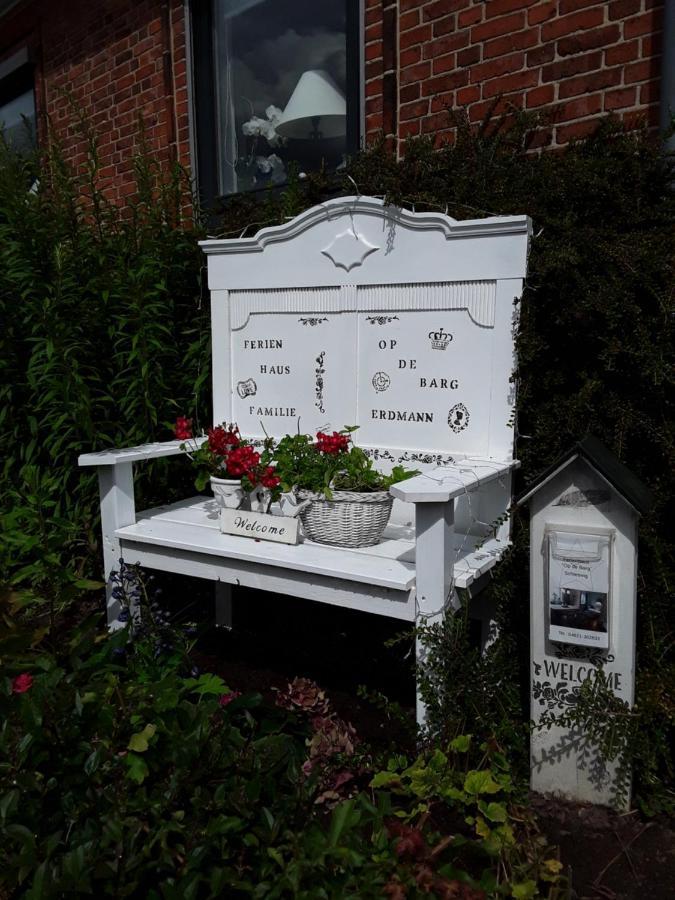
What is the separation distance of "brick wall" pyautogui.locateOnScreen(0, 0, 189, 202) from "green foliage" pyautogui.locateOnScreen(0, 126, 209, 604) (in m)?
1.28

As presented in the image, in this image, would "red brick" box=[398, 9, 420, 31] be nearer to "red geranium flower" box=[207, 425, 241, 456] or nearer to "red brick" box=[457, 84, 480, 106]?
"red brick" box=[457, 84, 480, 106]

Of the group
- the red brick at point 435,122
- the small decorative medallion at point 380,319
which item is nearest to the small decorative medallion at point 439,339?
the small decorative medallion at point 380,319

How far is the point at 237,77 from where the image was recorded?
4371 mm

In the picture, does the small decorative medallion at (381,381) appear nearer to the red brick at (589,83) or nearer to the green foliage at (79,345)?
the green foliage at (79,345)

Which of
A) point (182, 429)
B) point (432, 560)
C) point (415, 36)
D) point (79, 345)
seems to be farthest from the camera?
point (415, 36)

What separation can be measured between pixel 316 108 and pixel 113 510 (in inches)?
99.0

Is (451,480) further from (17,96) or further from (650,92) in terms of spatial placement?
(17,96)

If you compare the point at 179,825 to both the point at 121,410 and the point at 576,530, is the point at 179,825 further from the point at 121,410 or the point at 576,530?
the point at 121,410

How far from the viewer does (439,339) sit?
8.54 ft

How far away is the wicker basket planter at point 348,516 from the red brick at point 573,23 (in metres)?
2.00

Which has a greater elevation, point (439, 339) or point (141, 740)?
point (439, 339)

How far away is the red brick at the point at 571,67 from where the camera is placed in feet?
8.99

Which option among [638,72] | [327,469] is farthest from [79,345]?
[638,72]

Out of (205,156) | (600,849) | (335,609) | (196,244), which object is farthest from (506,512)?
(205,156)
